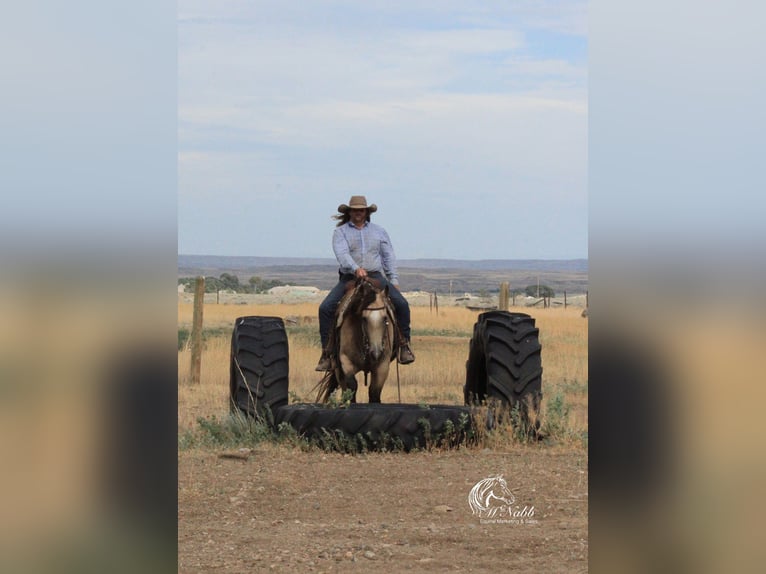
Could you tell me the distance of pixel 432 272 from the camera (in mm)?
65188

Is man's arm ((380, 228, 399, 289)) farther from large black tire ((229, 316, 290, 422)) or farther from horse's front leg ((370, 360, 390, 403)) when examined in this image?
large black tire ((229, 316, 290, 422))

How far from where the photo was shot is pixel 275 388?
10.2 metres

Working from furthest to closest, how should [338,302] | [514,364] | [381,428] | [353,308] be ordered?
[338,302] → [353,308] → [514,364] → [381,428]

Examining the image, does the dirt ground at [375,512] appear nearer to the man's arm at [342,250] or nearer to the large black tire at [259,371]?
the large black tire at [259,371]

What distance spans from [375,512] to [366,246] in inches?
137

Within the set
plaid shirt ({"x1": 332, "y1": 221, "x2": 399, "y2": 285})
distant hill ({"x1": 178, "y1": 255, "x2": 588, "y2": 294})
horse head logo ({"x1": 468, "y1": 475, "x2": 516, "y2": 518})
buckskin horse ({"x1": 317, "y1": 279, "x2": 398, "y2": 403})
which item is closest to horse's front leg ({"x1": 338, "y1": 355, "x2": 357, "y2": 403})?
buckskin horse ({"x1": 317, "y1": 279, "x2": 398, "y2": 403})

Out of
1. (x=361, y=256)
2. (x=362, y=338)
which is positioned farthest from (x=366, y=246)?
(x=362, y=338)

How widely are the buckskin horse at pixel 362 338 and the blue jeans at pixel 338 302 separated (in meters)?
0.09

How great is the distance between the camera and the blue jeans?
33.8 ft

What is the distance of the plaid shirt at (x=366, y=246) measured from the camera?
1040 cm

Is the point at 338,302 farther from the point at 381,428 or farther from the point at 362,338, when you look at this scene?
the point at 381,428
